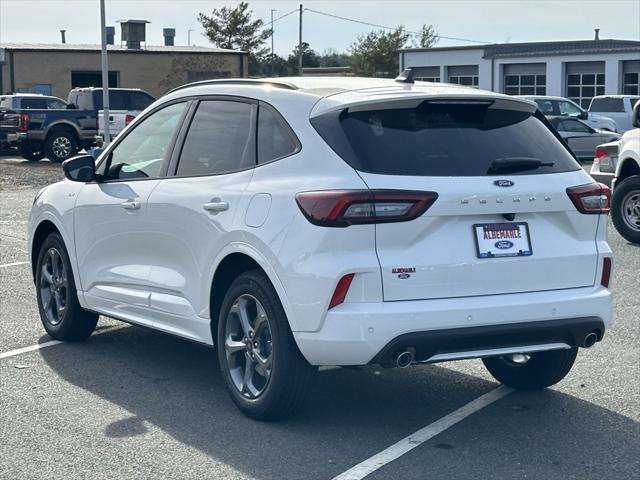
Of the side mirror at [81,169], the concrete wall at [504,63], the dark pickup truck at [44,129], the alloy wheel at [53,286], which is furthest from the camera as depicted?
the concrete wall at [504,63]

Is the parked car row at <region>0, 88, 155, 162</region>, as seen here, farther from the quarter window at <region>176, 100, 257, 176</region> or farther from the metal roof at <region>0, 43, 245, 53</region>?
the quarter window at <region>176, 100, 257, 176</region>

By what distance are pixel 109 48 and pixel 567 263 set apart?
5076 centimetres

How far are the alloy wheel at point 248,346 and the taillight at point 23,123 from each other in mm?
26163

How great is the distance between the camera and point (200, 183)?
652cm

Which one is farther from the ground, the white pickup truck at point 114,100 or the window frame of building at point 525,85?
the window frame of building at point 525,85

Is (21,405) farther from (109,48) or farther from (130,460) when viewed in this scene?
(109,48)

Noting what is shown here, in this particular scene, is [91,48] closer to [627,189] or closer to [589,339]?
[627,189]

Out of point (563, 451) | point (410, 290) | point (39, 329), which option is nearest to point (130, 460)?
point (410, 290)

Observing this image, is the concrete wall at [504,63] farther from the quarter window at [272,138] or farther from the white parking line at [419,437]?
the quarter window at [272,138]

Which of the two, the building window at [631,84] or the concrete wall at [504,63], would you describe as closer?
the building window at [631,84]

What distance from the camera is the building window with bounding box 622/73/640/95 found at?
5878 centimetres

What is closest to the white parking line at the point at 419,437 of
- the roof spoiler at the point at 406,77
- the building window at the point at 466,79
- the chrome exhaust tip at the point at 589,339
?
the chrome exhaust tip at the point at 589,339

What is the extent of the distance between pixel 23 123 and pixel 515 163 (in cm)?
2702

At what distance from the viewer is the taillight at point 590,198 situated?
5.99 meters
